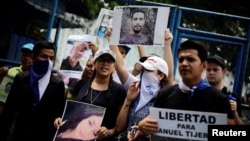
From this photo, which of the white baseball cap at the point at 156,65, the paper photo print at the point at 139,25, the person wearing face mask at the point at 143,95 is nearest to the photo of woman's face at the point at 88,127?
the person wearing face mask at the point at 143,95

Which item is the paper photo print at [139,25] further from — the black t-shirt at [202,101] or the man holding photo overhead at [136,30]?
the black t-shirt at [202,101]

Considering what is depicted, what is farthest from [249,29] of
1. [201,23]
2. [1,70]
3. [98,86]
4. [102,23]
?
[201,23]

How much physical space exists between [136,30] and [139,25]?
6 centimetres

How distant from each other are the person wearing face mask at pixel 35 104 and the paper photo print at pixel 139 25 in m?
0.79

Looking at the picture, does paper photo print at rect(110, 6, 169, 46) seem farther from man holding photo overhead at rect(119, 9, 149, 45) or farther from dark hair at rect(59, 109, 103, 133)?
dark hair at rect(59, 109, 103, 133)

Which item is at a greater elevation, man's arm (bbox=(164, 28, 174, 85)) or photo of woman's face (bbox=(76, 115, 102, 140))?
man's arm (bbox=(164, 28, 174, 85))

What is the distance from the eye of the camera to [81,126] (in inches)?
135

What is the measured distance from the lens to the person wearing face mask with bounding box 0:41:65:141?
11.7ft

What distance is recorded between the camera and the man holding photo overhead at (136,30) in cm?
399

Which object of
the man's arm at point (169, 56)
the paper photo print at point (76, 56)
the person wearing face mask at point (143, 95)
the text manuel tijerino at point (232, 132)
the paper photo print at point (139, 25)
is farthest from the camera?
the paper photo print at point (76, 56)

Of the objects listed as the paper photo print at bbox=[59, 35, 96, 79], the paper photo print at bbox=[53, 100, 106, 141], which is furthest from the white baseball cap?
the paper photo print at bbox=[59, 35, 96, 79]

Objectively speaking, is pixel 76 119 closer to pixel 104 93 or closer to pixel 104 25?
pixel 104 93

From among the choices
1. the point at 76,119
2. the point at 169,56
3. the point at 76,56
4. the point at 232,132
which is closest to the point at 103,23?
the point at 76,56

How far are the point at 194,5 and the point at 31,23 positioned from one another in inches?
154
